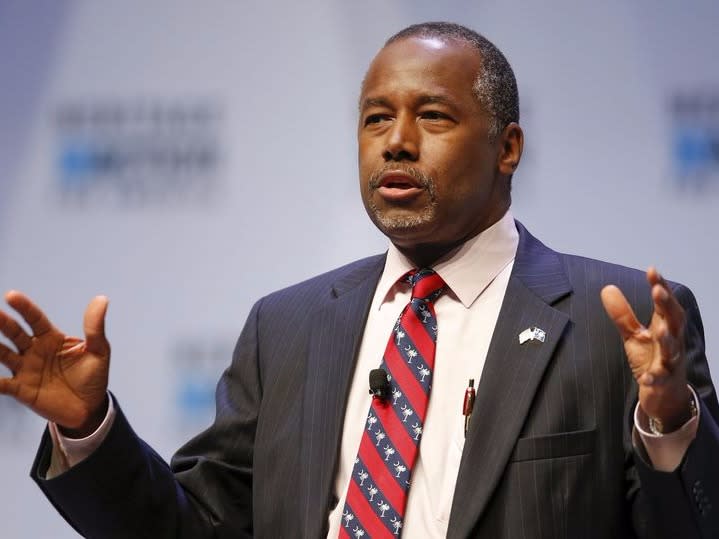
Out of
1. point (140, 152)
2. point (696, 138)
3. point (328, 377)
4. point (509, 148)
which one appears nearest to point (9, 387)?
point (328, 377)

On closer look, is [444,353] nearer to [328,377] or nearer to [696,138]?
[328,377]

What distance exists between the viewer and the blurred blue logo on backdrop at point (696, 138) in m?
3.23

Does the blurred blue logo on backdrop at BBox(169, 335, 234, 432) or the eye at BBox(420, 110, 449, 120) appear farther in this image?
the blurred blue logo on backdrop at BBox(169, 335, 234, 432)

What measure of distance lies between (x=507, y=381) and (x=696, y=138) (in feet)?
4.51

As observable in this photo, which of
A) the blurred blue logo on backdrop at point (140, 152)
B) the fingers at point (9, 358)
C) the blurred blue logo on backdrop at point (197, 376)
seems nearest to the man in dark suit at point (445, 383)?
the fingers at point (9, 358)

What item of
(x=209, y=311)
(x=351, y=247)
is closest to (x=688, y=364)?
(x=351, y=247)

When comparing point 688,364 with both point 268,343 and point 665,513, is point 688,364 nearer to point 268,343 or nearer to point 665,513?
point 665,513

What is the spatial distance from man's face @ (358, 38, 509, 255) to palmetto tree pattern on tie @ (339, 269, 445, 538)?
0.17 meters

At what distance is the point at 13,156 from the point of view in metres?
3.70

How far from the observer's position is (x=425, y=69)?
8.05 ft

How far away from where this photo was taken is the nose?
7.80ft

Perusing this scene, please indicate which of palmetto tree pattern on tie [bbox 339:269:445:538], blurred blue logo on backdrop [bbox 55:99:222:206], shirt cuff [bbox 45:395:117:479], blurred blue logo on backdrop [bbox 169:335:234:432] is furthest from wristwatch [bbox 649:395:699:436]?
blurred blue logo on backdrop [bbox 55:99:222:206]

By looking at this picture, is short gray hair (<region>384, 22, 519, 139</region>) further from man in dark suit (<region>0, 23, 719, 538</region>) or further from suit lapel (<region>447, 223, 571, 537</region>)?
suit lapel (<region>447, 223, 571, 537</region>)

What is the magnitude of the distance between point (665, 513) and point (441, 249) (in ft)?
2.48
